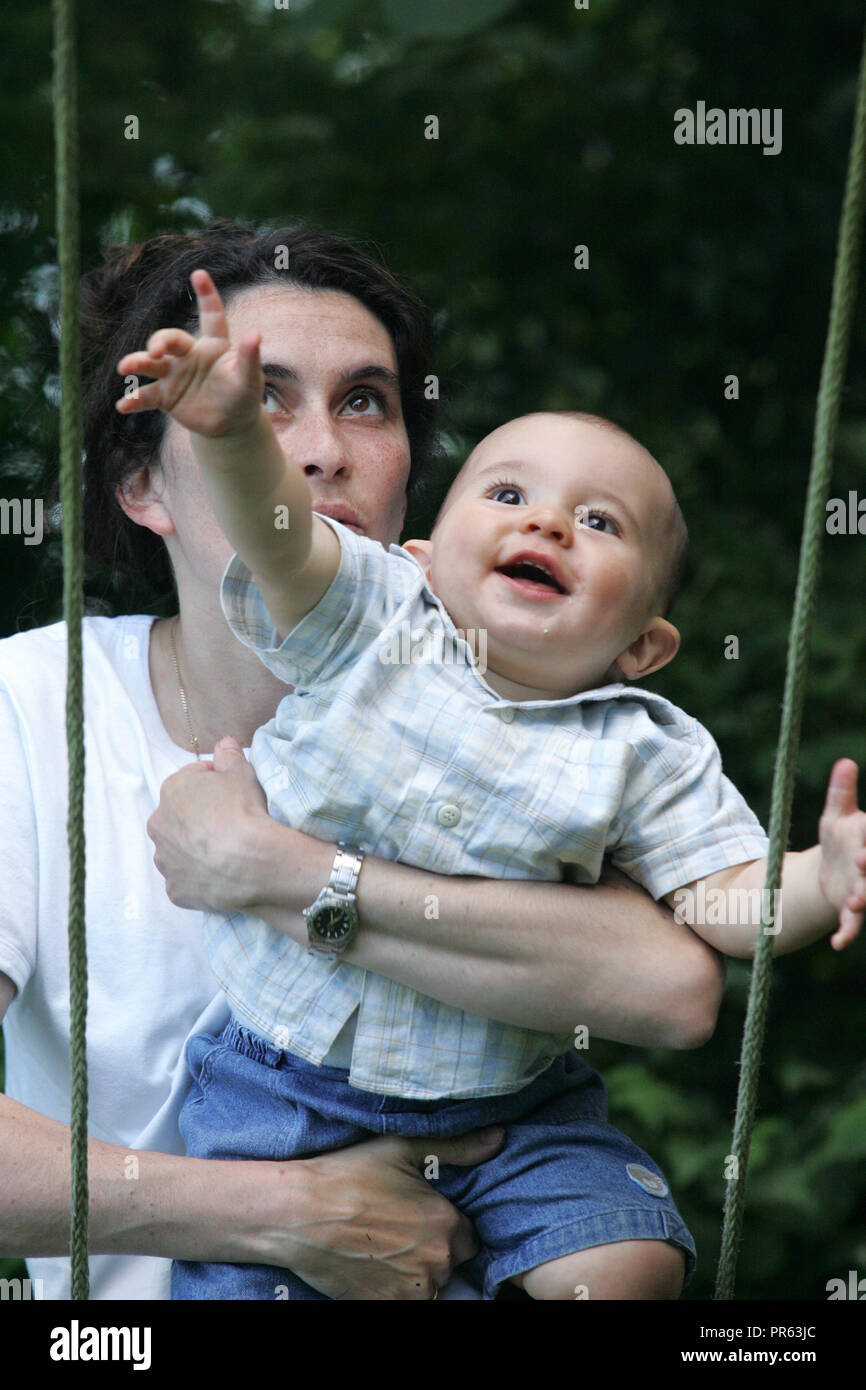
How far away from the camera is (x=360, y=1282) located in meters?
1.60

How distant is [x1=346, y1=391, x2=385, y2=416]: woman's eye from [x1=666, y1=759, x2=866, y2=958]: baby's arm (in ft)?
2.62

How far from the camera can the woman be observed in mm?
1529

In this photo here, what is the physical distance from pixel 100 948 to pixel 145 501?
2.01 ft

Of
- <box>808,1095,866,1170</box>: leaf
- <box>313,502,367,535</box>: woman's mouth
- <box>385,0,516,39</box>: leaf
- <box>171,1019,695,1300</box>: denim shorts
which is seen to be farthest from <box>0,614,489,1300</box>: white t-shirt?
<box>808,1095,866,1170</box>: leaf

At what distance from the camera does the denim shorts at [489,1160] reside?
1.52 meters

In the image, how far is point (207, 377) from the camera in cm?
123

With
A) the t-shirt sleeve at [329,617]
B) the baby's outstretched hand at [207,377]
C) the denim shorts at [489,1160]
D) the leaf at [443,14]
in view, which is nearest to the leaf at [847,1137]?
the denim shorts at [489,1160]

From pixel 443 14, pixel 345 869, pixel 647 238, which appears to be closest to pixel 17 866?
pixel 345 869

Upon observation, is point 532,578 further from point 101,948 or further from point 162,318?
point 162,318

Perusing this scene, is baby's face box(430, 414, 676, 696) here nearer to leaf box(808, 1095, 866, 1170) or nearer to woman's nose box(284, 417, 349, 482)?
woman's nose box(284, 417, 349, 482)

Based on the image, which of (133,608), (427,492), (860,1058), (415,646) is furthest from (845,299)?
(860,1058)

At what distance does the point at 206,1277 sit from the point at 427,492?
4.40 ft

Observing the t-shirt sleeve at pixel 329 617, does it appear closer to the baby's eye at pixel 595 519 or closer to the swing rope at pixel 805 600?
the baby's eye at pixel 595 519
